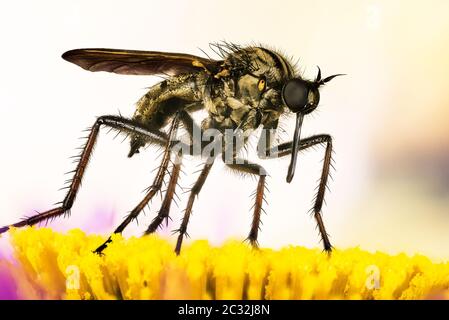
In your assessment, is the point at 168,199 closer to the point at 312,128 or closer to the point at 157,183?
the point at 157,183

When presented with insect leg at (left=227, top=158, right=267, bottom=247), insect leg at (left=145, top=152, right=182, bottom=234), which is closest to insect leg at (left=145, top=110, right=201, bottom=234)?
insect leg at (left=145, top=152, right=182, bottom=234)

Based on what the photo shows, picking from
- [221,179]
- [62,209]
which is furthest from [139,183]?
[62,209]

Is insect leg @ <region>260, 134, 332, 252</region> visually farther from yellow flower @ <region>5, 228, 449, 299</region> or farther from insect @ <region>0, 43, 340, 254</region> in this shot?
yellow flower @ <region>5, 228, 449, 299</region>

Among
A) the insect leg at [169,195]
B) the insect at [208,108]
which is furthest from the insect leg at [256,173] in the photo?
the insect leg at [169,195]

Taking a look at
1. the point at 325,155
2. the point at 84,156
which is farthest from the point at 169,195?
the point at 325,155

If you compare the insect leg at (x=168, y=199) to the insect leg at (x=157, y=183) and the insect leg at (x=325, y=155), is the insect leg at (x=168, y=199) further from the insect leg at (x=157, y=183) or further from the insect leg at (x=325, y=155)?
the insect leg at (x=325, y=155)

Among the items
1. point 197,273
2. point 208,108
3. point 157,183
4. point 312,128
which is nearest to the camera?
point 197,273
